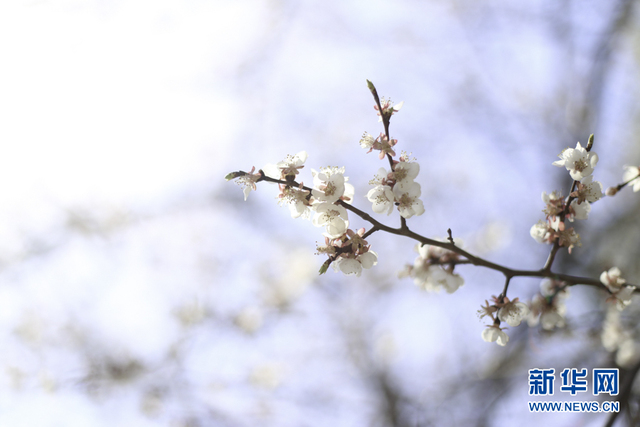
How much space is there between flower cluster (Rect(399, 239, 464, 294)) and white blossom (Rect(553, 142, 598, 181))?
1.46ft

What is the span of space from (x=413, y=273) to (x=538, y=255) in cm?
344

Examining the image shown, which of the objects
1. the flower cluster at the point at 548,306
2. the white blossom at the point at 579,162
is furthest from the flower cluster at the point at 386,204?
the flower cluster at the point at 548,306

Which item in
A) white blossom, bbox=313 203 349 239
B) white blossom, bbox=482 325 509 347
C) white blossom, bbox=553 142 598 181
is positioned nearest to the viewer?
white blossom, bbox=313 203 349 239

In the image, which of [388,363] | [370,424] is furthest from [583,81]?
→ [370,424]

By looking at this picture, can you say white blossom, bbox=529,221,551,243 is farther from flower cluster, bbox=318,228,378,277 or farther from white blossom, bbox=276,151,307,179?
white blossom, bbox=276,151,307,179

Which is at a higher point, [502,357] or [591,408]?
[502,357]

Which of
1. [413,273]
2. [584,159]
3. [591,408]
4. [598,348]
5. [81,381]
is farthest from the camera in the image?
[81,381]

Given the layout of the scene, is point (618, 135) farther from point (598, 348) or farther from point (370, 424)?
point (370, 424)

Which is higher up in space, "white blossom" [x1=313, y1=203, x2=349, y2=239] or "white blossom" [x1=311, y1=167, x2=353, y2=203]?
"white blossom" [x1=311, y1=167, x2=353, y2=203]

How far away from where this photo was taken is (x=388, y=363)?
13.9 feet

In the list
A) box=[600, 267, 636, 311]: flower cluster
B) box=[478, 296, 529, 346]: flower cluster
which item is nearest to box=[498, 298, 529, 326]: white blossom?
box=[478, 296, 529, 346]: flower cluster

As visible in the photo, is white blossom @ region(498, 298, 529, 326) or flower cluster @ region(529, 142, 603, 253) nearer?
flower cluster @ region(529, 142, 603, 253)

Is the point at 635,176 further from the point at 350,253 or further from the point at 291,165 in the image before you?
the point at 291,165

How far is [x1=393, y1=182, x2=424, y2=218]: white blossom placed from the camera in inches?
42.0
